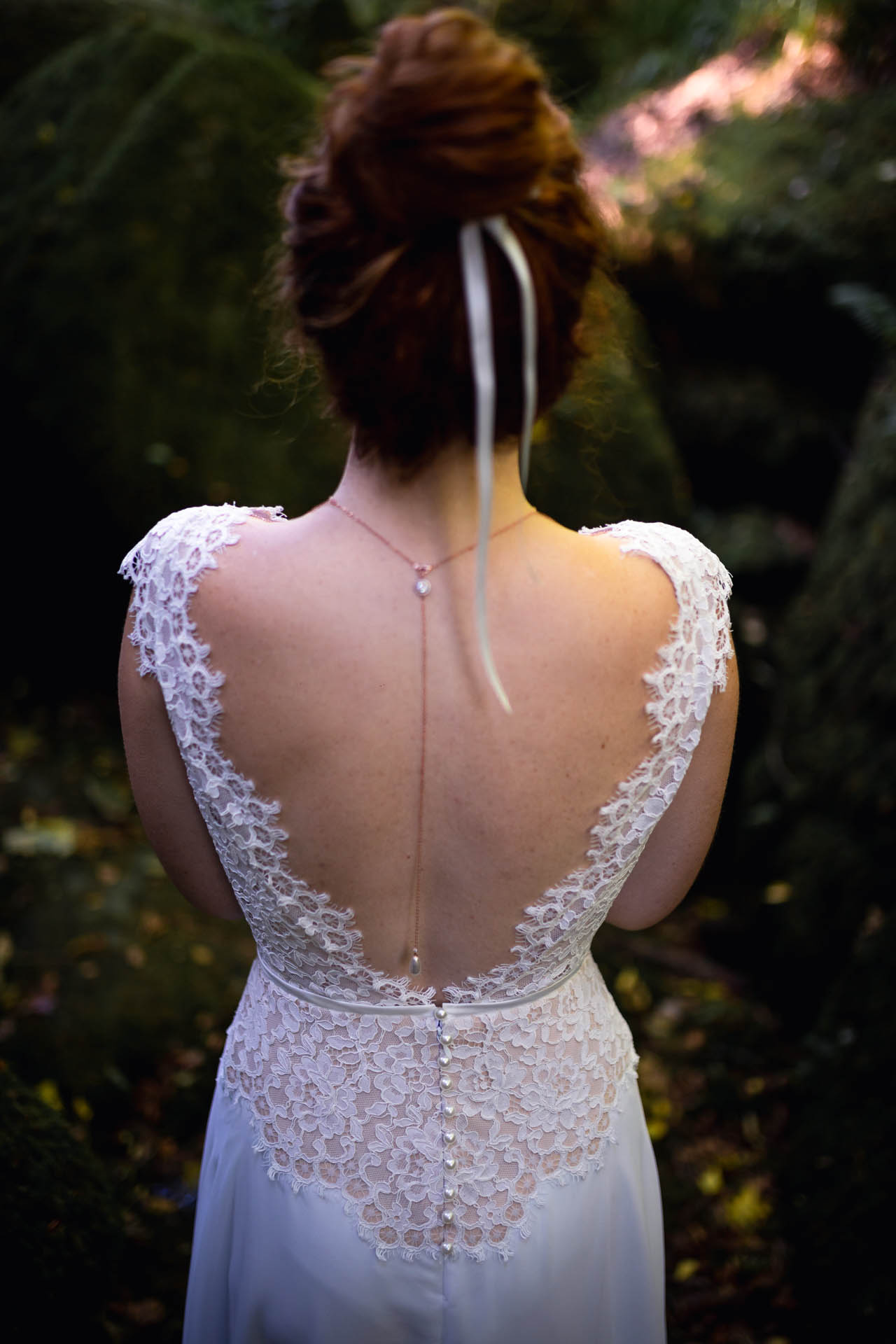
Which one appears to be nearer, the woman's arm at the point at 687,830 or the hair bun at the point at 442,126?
the hair bun at the point at 442,126

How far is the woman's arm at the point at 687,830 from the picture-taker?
161cm

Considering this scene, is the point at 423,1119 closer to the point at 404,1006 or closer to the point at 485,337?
the point at 404,1006

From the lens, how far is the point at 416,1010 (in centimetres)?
Answer: 158

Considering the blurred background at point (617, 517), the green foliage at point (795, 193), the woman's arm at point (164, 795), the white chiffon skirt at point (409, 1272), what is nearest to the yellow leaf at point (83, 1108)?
the blurred background at point (617, 517)

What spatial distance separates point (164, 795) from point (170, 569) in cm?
43

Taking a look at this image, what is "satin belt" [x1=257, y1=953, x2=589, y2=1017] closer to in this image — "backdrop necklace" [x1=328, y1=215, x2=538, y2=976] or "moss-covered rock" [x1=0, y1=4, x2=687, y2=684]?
"backdrop necklace" [x1=328, y1=215, x2=538, y2=976]

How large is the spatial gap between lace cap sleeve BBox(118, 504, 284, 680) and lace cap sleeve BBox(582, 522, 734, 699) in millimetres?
568

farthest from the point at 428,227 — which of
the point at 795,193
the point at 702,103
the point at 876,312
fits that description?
the point at 702,103

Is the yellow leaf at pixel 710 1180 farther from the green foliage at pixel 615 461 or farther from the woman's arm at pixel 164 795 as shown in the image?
the green foliage at pixel 615 461

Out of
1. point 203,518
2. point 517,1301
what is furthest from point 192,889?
point 517,1301

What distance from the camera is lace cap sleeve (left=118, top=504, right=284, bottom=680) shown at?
4.69 ft

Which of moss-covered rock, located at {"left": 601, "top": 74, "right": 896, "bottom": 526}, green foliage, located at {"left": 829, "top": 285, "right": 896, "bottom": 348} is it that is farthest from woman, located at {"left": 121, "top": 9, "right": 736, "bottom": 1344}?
moss-covered rock, located at {"left": 601, "top": 74, "right": 896, "bottom": 526}

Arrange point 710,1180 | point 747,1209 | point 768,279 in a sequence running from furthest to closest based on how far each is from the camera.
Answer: point 768,279, point 710,1180, point 747,1209

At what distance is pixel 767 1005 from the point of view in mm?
3932
